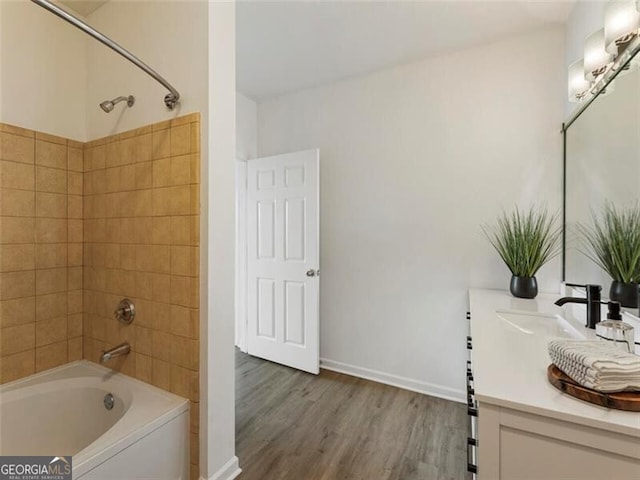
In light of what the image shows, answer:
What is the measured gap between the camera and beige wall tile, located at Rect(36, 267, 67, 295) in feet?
5.40

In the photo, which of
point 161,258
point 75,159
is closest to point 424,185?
point 161,258

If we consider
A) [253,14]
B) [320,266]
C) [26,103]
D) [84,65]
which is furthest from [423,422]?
[84,65]

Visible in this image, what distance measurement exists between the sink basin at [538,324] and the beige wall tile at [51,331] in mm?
2423

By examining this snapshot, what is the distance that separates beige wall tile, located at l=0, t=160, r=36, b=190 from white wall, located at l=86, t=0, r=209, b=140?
39 centimetres

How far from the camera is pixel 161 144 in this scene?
4.83 ft

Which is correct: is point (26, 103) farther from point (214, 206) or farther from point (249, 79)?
point (249, 79)

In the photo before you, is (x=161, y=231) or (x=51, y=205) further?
(x=51, y=205)

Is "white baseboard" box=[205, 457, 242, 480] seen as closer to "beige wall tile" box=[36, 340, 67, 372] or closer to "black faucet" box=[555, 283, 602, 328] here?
"beige wall tile" box=[36, 340, 67, 372]

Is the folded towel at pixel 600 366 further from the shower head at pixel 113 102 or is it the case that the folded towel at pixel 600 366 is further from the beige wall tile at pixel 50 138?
the beige wall tile at pixel 50 138

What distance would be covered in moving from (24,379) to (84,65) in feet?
6.14

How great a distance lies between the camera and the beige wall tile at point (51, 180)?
1643 millimetres

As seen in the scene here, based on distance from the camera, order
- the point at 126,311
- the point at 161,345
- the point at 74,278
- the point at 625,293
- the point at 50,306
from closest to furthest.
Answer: the point at 625,293
the point at 161,345
the point at 126,311
the point at 50,306
the point at 74,278

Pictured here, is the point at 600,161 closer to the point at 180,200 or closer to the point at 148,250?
the point at 180,200

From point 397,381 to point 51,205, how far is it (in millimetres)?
2689
